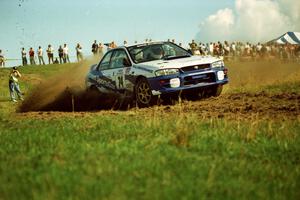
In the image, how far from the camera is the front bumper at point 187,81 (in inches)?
449

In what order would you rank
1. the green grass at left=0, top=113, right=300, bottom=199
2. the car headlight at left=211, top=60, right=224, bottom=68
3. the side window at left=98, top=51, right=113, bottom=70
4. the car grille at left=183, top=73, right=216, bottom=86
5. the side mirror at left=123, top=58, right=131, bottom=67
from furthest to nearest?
1. the side window at left=98, top=51, right=113, bottom=70
2. the side mirror at left=123, top=58, right=131, bottom=67
3. the car headlight at left=211, top=60, right=224, bottom=68
4. the car grille at left=183, top=73, right=216, bottom=86
5. the green grass at left=0, top=113, right=300, bottom=199

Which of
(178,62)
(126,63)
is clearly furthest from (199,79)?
(126,63)

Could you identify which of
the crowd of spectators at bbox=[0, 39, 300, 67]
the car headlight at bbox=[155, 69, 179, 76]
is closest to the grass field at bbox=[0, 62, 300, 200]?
the car headlight at bbox=[155, 69, 179, 76]

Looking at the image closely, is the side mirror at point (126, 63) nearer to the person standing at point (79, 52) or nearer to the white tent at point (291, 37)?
the person standing at point (79, 52)

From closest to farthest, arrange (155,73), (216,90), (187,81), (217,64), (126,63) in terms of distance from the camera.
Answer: (155,73) < (187,81) < (217,64) < (126,63) < (216,90)

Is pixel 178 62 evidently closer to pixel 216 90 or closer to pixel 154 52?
pixel 154 52

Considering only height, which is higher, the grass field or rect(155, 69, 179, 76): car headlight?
rect(155, 69, 179, 76): car headlight

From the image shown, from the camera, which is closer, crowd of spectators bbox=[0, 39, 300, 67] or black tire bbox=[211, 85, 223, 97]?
black tire bbox=[211, 85, 223, 97]

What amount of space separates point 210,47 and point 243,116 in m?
26.8

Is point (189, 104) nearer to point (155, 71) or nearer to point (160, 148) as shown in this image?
point (155, 71)

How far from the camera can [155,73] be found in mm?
11430

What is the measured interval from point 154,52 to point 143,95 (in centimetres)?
128

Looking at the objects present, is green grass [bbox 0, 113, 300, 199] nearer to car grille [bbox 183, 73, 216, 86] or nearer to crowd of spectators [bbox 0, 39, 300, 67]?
car grille [bbox 183, 73, 216, 86]

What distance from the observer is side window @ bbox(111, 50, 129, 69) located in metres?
12.6
